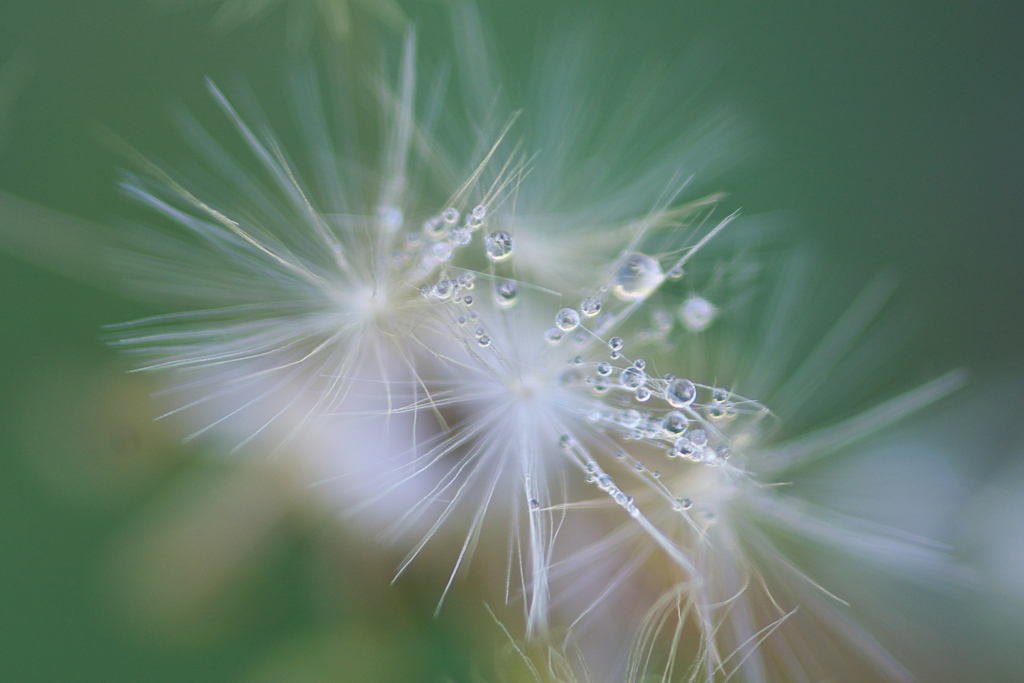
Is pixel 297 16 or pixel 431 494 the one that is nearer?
pixel 431 494

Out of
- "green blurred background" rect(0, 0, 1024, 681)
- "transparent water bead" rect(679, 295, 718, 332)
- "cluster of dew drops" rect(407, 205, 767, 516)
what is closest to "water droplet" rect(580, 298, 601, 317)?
"cluster of dew drops" rect(407, 205, 767, 516)

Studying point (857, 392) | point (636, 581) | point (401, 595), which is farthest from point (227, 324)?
point (857, 392)

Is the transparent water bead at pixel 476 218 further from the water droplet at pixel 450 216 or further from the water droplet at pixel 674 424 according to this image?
the water droplet at pixel 674 424

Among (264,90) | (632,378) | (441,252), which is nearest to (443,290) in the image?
(441,252)

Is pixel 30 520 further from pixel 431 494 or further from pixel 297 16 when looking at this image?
pixel 297 16

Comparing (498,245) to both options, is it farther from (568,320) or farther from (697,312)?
(697,312)

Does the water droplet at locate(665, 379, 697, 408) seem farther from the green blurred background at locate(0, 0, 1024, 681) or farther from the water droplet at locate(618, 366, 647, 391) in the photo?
the green blurred background at locate(0, 0, 1024, 681)

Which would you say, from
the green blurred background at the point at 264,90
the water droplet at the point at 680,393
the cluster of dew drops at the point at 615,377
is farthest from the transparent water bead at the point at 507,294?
the green blurred background at the point at 264,90
